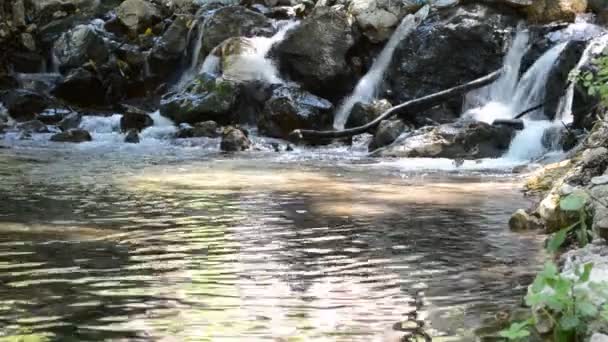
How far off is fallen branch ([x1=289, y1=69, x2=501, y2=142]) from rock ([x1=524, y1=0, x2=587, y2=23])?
182cm

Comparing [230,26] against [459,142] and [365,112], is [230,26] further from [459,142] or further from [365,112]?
[459,142]

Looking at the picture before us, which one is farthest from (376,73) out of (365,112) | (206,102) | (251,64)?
(206,102)

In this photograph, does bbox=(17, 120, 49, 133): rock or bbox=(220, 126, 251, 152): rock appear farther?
bbox=(17, 120, 49, 133): rock

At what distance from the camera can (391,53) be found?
19.5 m

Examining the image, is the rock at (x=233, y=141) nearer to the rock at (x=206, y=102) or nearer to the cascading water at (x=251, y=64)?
the rock at (x=206, y=102)

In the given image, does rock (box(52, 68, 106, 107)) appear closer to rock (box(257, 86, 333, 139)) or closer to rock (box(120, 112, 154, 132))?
rock (box(120, 112, 154, 132))

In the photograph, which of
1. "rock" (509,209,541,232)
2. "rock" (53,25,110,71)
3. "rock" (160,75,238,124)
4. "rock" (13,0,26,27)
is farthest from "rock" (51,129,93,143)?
"rock" (509,209,541,232)

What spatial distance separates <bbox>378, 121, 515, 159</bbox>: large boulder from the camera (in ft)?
44.5

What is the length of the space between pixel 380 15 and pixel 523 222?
14.0m

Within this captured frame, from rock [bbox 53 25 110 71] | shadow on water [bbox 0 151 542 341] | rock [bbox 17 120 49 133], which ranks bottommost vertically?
shadow on water [bbox 0 151 542 341]

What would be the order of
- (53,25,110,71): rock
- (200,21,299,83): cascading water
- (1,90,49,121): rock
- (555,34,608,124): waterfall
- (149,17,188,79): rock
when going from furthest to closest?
(53,25,110,71): rock → (149,17,188,79): rock → (1,90,49,121): rock → (200,21,299,83): cascading water → (555,34,608,124): waterfall

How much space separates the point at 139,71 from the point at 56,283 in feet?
61.7

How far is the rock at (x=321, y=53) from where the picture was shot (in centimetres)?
1930

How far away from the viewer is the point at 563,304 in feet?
9.82
